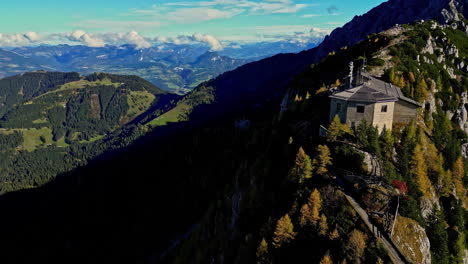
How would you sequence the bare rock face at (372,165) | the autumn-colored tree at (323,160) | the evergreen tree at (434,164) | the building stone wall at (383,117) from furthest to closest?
the evergreen tree at (434,164)
the building stone wall at (383,117)
the autumn-colored tree at (323,160)
the bare rock face at (372,165)

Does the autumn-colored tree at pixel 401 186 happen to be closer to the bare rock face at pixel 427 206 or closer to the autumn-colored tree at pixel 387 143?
the bare rock face at pixel 427 206

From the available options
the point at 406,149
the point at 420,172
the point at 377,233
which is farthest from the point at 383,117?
the point at 377,233

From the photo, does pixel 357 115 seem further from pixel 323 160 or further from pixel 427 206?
pixel 427 206

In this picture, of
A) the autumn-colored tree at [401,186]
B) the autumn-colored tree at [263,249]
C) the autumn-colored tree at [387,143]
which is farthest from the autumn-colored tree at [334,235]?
the autumn-colored tree at [387,143]

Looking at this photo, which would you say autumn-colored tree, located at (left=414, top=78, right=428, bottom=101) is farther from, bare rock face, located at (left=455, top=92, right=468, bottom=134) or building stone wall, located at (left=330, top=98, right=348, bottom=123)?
building stone wall, located at (left=330, top=98, right=348, bottom=123)

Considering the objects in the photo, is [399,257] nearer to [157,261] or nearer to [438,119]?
[438,119]

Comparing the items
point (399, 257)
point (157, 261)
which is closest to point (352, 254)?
point (399, 257)
